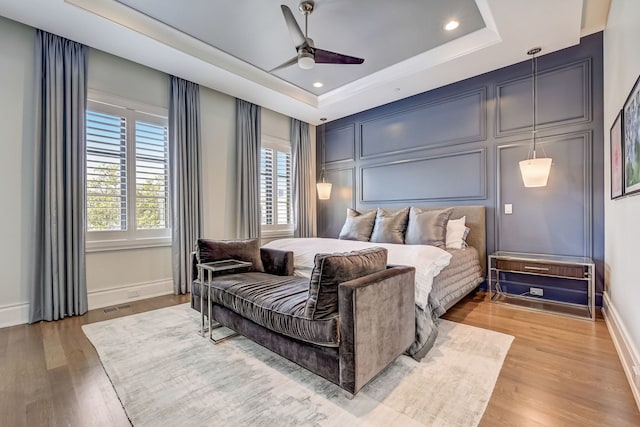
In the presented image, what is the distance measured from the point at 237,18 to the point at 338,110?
8.61 feet

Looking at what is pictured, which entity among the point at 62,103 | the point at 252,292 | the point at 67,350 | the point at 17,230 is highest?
the point at 62,103

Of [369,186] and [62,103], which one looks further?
[369,186]

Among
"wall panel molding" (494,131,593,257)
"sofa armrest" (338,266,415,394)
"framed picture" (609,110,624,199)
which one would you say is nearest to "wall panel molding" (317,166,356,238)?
"wall panel molding" (494,131,593,257)

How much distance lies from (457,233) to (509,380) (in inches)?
85.6

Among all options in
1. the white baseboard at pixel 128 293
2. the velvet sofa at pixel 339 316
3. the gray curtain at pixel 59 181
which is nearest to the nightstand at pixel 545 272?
the velvet sofa at pixel 339 316

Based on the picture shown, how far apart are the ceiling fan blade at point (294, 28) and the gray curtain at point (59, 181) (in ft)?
8.26

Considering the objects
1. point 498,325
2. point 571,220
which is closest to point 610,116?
point 571,220

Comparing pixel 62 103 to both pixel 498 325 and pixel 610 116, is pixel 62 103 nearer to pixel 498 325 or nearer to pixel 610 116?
pixel 498 325

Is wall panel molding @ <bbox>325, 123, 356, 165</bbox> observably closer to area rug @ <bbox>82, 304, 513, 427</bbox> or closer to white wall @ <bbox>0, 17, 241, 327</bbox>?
white wall @ <bbox>0, 17, 241, 327</bbox>

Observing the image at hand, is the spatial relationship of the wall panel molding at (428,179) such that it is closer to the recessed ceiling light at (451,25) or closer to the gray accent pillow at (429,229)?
the gray accent pillow at (429,229)

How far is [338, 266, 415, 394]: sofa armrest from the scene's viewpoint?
1642 mm

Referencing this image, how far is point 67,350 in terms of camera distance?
238 cm

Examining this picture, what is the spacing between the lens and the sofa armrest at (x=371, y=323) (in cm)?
164

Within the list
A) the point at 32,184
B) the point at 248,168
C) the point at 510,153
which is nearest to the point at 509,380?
the point at 510,153
